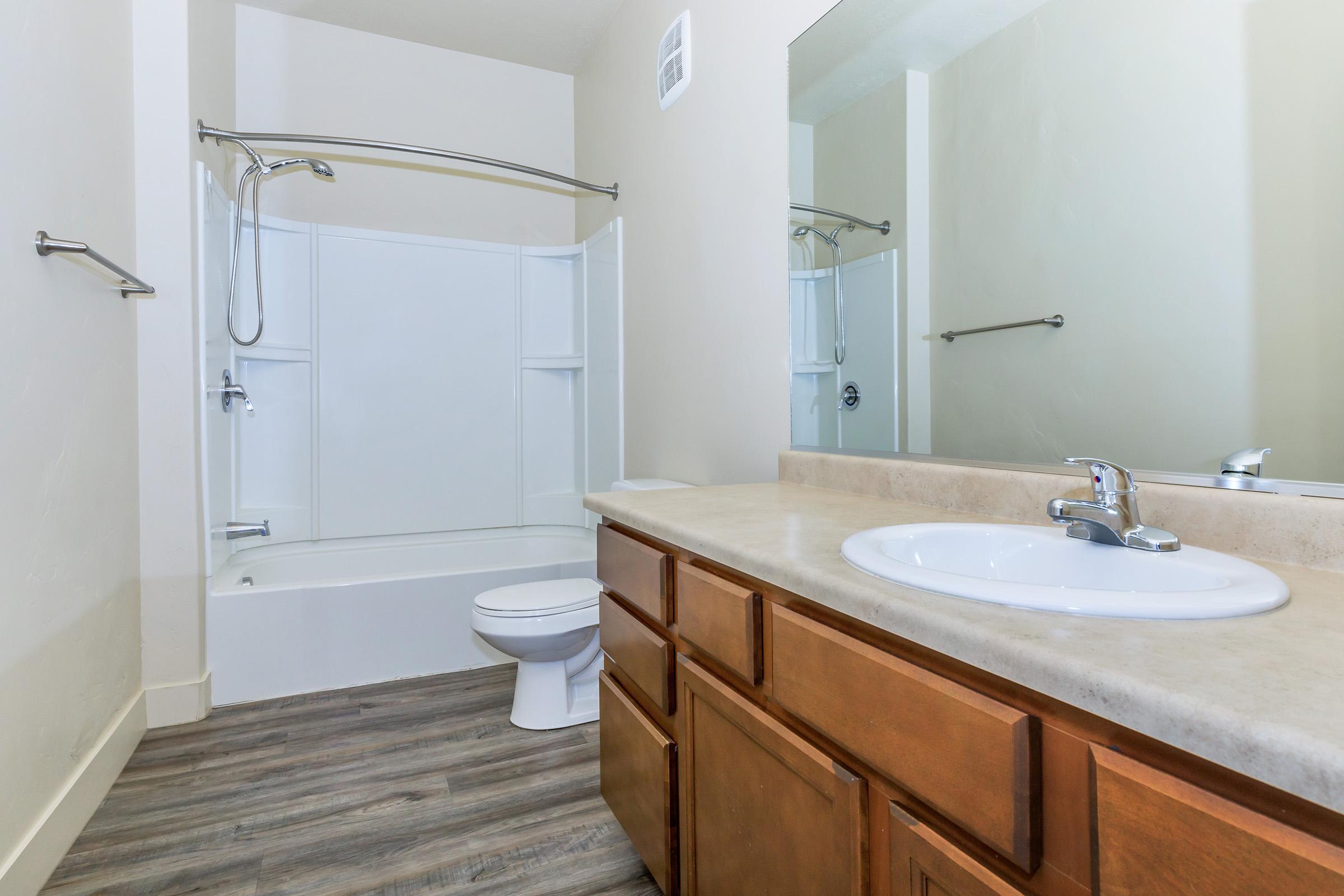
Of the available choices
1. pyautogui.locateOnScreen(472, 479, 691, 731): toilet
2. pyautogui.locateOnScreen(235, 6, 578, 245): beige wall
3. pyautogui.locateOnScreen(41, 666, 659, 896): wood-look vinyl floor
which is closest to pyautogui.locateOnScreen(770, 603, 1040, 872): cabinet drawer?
pyautogui.locateOnScreen(41, 666, 659, 896): wood-look vinyl floor

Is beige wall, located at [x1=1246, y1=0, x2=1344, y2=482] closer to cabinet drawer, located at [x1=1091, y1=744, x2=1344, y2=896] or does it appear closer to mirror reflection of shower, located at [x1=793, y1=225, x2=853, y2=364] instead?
cabinet drawer, located at [x1=1091, y1=744, x2=1344, y2=896]

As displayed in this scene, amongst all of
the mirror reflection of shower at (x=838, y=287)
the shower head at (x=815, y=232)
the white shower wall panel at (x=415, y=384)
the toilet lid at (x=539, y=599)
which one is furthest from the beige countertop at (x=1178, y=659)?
the white shower wall panel at (x=415, y=384)

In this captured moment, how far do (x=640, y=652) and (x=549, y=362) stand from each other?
2402 mm

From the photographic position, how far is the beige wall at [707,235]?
72.4 inches

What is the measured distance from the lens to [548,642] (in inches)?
80.7

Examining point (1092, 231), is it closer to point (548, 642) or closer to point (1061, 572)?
point (1061, 572)

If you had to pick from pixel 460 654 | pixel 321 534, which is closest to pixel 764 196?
pixel 460 654

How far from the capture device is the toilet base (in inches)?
83.9

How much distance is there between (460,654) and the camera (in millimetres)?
2598

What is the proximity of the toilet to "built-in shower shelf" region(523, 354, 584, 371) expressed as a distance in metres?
1.35

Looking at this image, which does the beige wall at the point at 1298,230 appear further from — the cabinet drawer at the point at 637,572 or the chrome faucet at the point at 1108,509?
the cabinet drawer at the point at 637,572

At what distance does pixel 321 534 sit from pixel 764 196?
240cm

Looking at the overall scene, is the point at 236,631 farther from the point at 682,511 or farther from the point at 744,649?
the point at 744,649

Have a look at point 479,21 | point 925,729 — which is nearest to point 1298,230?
point 925,729
